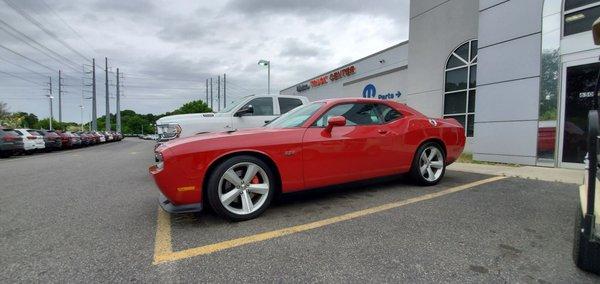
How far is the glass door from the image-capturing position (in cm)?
673

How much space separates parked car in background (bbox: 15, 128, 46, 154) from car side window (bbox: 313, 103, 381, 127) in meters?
18.6

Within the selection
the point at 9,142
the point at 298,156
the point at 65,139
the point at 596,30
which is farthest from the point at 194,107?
the point at 596,30

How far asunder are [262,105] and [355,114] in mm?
3951

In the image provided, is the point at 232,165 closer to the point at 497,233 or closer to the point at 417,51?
the point at 497,233

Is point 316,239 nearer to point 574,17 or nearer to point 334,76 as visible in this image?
point 574,17

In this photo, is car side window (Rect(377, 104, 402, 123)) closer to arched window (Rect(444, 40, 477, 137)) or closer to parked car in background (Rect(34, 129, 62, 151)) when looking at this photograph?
arched window (Rect(444, 40, 477, 137))

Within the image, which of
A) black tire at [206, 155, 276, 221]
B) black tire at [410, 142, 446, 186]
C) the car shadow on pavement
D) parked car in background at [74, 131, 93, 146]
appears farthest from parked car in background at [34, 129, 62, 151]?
black tire at [410, 142, 446, 186]

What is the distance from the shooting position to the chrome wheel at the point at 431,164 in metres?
5.01

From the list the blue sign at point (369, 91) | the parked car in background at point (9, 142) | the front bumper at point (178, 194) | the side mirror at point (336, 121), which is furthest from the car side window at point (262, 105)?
the parked car in background at point (9, 142)

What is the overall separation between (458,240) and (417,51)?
12.0 metres

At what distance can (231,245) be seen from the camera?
2.88m

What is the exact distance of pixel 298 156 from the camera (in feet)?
12.4

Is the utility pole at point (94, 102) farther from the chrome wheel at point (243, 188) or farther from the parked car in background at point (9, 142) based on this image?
the chrome wheel at point (243, 188)

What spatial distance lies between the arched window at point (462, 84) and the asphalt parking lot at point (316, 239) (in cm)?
739
